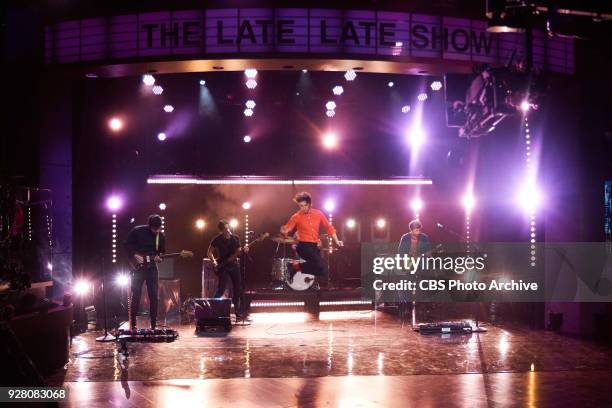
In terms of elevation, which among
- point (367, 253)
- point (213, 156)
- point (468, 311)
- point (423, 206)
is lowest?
point (468, 311)

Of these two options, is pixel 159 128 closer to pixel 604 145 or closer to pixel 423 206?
pixel 423 206

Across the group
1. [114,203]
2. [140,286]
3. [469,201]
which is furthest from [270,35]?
[469,201]

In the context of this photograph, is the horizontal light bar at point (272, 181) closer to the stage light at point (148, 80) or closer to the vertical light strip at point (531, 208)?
the stage light at point (148, 80)

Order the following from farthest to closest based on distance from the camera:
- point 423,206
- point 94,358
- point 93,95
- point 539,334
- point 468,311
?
point 423,206
point 468,311
point 93,95
point 539,334
point 94,358

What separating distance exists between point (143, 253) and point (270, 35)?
3902 millimetres

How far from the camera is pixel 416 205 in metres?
16.6

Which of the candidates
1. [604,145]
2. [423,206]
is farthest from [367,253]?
[604,145]

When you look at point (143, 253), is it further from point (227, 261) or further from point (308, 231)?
point (308, 231)

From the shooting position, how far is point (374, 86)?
15.1 metres

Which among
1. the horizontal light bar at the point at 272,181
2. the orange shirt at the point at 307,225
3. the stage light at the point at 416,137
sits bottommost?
the orange shirt at the point at 307,225

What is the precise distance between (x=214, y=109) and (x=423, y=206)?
6097mm

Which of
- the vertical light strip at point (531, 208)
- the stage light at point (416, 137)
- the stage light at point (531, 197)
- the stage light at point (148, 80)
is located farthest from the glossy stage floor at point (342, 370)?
the stage light at point (416, 137)

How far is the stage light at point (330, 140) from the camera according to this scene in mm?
15641

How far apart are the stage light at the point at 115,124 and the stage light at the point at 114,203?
1.33 m
